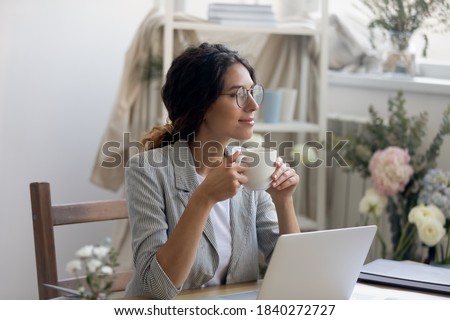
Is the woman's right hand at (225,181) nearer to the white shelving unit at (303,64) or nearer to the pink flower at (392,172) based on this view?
the pink flower at (392,172)

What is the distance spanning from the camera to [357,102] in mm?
3238

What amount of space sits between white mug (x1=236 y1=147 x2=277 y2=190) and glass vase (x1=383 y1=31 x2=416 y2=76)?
4.87 ft

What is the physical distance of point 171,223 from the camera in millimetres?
1836

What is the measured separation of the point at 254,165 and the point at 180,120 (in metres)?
0.35

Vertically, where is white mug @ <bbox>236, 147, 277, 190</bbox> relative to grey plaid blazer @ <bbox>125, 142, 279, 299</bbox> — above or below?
above

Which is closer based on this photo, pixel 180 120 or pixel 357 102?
pixel 180 120

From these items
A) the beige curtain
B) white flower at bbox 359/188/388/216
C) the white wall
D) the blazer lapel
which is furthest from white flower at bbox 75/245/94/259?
the white wall

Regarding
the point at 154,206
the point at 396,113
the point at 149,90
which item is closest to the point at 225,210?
the point at 154,206

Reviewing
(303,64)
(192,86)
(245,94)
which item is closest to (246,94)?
(245,94)

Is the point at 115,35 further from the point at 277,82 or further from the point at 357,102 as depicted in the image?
the point at 357,102

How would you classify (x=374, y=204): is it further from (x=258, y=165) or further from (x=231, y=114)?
(x=258, y=165)

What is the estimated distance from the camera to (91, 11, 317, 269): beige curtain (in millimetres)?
3160

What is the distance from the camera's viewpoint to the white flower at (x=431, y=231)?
242cm

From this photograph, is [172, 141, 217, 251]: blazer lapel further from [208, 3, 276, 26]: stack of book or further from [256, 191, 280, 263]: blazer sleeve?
[208, 3, 276, 26]: stack of book
